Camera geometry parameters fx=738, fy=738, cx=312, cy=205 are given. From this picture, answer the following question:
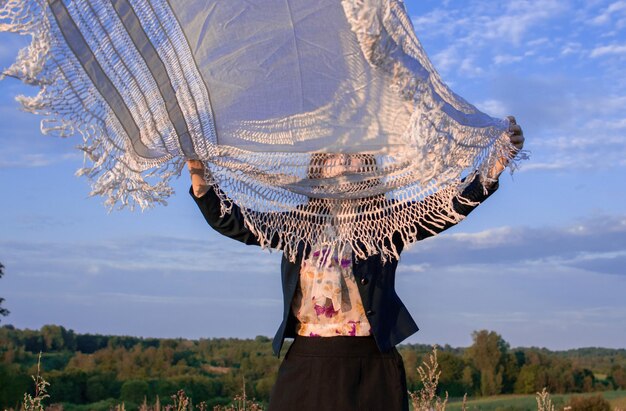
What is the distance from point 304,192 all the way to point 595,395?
1391 cm

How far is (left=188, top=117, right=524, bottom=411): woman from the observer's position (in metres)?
2.39

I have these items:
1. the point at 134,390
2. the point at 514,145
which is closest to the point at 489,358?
the point at 134,390

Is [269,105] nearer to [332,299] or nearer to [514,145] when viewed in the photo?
[332,299]

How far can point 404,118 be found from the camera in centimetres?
206

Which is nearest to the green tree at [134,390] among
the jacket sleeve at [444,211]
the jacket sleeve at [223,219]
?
the jacket sleeve at [223,219]

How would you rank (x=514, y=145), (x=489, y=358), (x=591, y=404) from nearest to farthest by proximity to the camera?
(x=514, y=145), (x=591, y=404), (x=489, y=358)

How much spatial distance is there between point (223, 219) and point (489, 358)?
14461 millimetres

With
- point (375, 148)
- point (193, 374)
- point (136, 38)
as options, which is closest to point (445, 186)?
point (375, 148)

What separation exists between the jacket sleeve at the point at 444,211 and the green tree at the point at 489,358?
43.6ft

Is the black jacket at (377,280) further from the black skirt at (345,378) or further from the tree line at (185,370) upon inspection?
the tree line at (185,370)

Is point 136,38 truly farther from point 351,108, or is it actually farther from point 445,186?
point 445,186

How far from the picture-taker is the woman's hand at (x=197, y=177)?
212 cm

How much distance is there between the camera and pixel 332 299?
240cm

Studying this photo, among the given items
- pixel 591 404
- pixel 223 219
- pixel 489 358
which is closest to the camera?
pixel 223 219
